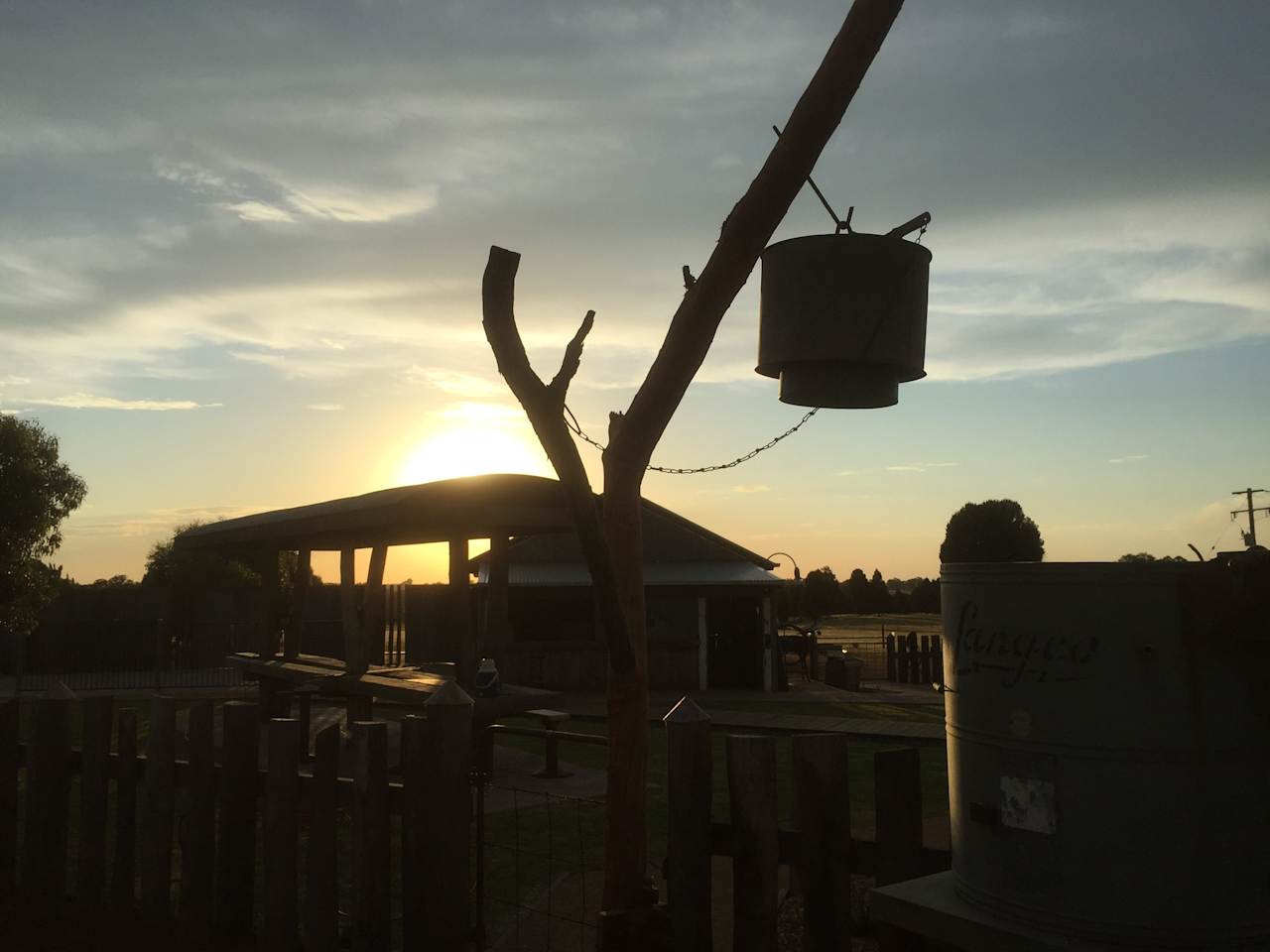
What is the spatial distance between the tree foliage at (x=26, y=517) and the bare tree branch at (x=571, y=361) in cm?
2831

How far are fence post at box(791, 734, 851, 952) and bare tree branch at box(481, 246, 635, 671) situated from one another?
0.83 metres

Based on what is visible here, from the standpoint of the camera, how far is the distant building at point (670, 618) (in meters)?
23.5

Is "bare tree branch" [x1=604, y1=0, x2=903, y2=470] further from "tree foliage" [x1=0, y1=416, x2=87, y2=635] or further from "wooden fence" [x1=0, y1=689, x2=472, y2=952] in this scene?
"tree foliage" [x1=0, y1=416, x2=87, y2=635]

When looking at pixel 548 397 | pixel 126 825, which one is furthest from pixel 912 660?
pixel 548 397

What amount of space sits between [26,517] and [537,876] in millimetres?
25298

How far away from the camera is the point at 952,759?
2.90 m

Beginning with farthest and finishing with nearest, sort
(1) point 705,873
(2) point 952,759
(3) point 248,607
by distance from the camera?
1. (3) point 248,607
2. (1) point 705,873
3. (2) point 952,759

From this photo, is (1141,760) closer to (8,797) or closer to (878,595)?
(8,797)

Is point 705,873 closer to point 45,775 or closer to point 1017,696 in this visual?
point 1017,696

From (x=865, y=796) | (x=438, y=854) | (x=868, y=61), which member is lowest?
(x=865, y=796)

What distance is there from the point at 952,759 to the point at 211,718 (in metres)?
3.74

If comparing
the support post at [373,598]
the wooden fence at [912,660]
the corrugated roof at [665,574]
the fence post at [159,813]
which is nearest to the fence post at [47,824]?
the fence post at [159,813]

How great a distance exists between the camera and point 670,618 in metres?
24.0

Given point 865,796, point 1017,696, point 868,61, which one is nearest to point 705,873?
point 1017,696
